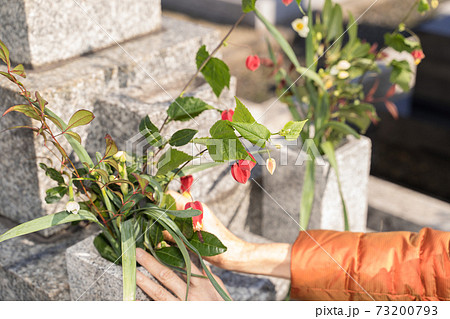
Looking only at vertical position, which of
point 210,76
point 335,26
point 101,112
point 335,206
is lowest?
point 335,206

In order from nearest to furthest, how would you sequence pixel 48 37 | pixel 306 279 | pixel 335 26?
1. pixel 306 279
2. pixel 48 37
3. pixel 335 26

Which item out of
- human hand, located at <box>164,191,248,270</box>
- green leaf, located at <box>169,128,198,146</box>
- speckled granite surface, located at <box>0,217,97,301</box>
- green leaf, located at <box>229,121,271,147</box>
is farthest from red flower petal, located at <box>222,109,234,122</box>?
speckled granite surface, located at <box>0,217,97,301</box>

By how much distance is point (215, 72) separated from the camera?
1.33m

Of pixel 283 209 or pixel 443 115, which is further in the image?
pixel 443 115

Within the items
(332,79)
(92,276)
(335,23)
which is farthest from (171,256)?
(335,23)

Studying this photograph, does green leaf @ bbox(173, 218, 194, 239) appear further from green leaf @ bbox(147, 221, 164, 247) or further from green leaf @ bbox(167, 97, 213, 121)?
green leaf @ bbox(167, 97, 213, 121)

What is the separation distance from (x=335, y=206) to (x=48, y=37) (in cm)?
98

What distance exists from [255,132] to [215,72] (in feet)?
1.58

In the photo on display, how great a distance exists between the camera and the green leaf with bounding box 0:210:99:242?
3.42 ft

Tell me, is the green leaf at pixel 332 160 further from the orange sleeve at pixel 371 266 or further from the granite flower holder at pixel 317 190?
the orange sleeve at pixel 371 266

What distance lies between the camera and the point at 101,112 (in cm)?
147

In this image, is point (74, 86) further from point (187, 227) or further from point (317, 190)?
point (317, 190)
